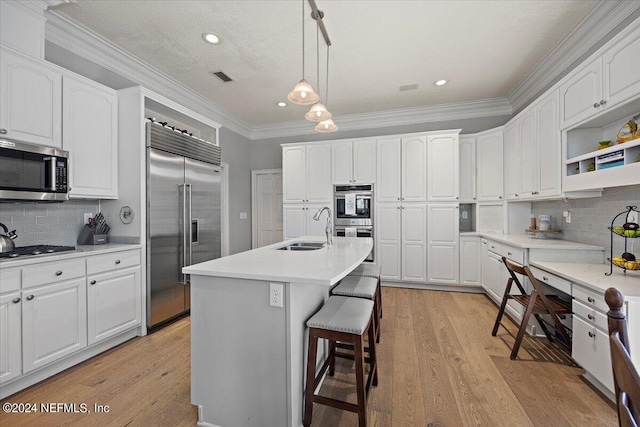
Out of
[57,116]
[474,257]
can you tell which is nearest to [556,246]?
[474,257]

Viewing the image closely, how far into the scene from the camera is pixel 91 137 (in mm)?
2588

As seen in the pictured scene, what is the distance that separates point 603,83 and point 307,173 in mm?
3667

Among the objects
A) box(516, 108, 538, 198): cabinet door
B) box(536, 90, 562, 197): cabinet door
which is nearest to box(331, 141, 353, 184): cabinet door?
box(516, 108, 538, 198): cabinet door

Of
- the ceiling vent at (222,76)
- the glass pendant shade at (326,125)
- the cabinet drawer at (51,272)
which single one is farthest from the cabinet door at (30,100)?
the glass pendant shade at (326,125)

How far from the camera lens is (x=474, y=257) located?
4102 mm

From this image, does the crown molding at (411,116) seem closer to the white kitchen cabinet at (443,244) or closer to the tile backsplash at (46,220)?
the white kitchen cabinet at (443,244)

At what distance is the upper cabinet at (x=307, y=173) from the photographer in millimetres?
4777

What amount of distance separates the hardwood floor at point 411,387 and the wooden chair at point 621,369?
3.90ft

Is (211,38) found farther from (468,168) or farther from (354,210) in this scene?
(468,168)

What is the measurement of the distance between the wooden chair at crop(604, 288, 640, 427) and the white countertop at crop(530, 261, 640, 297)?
1.33 meters

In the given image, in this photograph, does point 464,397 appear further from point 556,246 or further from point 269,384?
point 556,246

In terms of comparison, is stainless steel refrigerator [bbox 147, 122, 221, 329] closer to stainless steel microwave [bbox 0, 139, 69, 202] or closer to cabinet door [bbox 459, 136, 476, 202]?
stainless steel microwave [bbox 0, 139, 69, 202]

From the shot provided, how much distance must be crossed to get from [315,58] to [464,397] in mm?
3506

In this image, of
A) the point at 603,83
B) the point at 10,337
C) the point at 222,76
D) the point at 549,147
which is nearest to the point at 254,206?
the point at 222,76
